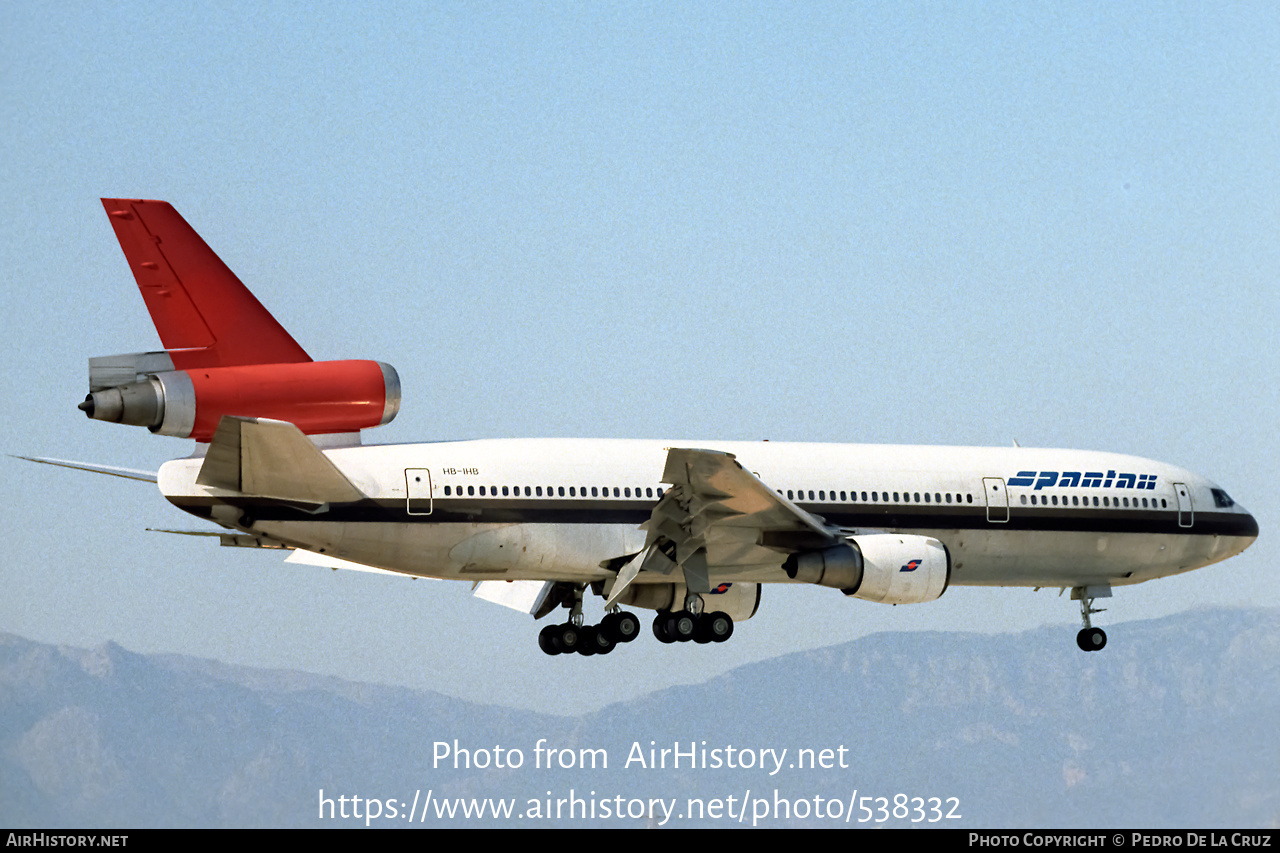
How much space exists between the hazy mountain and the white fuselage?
460 centimetres

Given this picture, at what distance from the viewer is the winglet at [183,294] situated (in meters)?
28.2

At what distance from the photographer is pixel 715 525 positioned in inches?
1270

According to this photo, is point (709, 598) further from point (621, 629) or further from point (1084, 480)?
point (1084, 480)

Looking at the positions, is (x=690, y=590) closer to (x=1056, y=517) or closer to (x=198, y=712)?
(x=1056, y=517)

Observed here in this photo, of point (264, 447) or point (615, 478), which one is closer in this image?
point (264, 447)

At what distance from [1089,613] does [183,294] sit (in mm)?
19686

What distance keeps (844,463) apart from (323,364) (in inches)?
420

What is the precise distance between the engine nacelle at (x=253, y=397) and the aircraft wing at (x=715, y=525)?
513cm

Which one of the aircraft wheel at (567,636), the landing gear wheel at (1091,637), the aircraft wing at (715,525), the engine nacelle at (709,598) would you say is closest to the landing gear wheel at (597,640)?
the aircraft wheel at (567,636)

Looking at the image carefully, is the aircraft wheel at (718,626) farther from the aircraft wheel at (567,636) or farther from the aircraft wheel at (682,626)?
the aircraft wheel at (567,636)

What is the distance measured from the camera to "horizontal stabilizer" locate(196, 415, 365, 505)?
2728 cm

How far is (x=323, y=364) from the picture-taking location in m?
28.5

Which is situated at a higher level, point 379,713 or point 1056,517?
point 379,713
